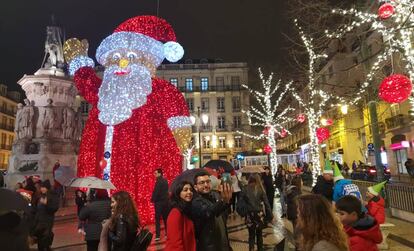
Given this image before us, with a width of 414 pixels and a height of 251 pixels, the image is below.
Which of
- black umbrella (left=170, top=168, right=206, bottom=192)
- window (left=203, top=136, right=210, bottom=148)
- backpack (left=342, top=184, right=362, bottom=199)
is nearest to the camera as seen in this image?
black umbrella (left=170, top=168, right=206, bottom=192)

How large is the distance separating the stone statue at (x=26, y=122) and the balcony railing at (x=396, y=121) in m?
27.3

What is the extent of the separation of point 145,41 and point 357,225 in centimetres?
902

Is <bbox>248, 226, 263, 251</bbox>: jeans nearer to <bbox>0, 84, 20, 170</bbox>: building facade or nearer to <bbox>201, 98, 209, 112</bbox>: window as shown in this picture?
<bbox>0, 84, 20, 170</bbox>: building facade

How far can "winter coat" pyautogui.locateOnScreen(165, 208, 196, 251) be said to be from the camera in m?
3.55

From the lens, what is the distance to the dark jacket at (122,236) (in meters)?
3.82

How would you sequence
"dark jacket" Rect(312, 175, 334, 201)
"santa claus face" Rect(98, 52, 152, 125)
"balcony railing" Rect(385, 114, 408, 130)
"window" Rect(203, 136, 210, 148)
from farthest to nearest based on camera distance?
"window" Rect(203, 136, 210, 148)
"balcony railing" Rect(385, 114, 408, 130)
"santa claus face" Rect(98, 52, 152, 125)
"dark jacket" Rect(312, 175, 334, 201)

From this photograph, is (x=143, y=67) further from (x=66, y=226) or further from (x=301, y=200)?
(x=301, y=200)

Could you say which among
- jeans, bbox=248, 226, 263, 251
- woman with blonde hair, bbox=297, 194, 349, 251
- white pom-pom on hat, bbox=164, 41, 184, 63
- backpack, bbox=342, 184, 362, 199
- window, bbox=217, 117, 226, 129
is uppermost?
window, bbox=217, 117, 226, 129

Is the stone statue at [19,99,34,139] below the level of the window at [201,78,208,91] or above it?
below

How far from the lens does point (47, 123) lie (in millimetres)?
19031

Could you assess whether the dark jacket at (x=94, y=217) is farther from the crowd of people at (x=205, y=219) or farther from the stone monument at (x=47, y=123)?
the stone monument at (x=47, y=123)

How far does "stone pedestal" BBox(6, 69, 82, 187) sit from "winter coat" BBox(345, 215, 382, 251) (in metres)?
17.9

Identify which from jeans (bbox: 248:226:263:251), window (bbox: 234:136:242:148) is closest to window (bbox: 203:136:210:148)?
window (bbox: 234:136:242:148)

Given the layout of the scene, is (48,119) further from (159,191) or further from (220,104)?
(220,104)
